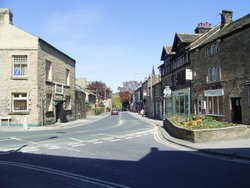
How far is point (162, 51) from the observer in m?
48.8

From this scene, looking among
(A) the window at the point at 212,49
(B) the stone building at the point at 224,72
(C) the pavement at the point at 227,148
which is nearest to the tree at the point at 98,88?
(B) the stone building at the point at 224,72

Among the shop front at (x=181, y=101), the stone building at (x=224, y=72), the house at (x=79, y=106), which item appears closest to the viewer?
the stone building at (x=224, y=72)

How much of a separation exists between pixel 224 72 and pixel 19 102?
19.2m

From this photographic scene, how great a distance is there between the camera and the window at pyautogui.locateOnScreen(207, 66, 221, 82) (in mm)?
28622

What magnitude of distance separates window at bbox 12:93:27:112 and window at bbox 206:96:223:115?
17.3 m

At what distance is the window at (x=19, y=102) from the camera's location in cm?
3262

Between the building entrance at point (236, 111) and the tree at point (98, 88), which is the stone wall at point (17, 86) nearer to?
the building entrance at point (236, 111)

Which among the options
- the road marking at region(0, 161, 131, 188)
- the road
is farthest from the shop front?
the road marking at region(0, 161, 131, 188)

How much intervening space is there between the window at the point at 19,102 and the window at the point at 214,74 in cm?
1743

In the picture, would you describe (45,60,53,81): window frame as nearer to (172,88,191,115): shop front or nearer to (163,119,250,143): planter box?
(172,88,191,115): shop front

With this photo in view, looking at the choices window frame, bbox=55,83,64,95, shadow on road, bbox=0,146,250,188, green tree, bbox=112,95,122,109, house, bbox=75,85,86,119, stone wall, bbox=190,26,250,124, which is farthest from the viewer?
green tree, bbox=112,95,122,109

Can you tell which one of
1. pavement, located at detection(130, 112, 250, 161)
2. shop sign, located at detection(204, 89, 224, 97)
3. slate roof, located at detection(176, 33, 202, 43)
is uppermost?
slate roof, located at detection(176, 33, 202, 43)

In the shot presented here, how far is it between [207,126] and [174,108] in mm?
26096

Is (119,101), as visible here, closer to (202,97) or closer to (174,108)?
(174,108)
